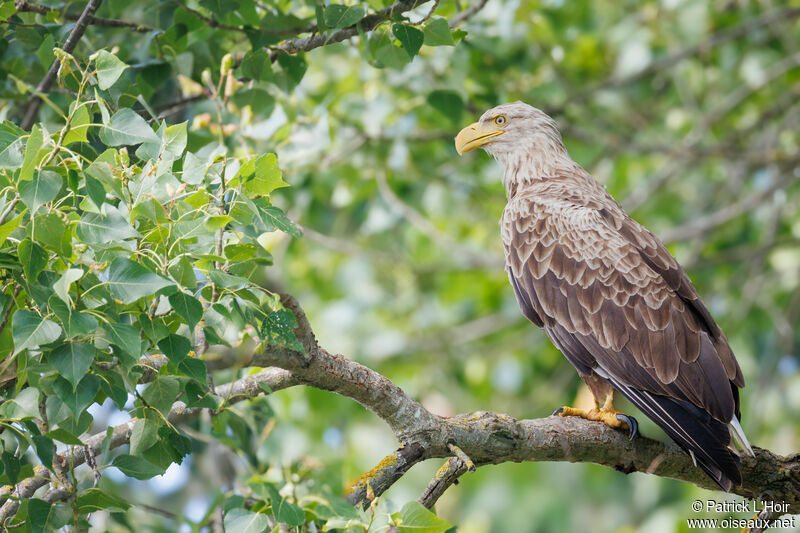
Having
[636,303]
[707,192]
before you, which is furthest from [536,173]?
[707,192]

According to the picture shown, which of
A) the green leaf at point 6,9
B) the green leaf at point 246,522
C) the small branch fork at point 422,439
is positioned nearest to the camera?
the green leaf at point 246,522

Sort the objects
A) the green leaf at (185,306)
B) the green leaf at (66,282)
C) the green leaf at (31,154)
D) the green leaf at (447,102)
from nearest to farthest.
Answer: the green leaf at (66,282) < the green leaf at (31,154) < the green leaf at (185,306) < the green leaf at (447,102)

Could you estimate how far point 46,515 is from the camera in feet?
8.44

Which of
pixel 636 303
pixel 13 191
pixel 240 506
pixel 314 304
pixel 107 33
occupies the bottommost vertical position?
pixel 240 506

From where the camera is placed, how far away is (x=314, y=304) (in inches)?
411

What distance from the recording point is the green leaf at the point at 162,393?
8.58 ft

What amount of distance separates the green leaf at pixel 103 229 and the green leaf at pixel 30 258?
111 millimetres

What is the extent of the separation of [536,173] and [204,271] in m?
3.25

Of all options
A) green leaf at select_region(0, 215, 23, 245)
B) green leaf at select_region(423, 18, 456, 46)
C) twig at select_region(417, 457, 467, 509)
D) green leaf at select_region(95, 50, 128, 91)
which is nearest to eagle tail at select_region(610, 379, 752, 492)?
twig at select_region(417, 457, 467, 509)

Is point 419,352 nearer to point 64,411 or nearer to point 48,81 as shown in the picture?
point 48,81

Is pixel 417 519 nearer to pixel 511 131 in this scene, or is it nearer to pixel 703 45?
pixel 511 131

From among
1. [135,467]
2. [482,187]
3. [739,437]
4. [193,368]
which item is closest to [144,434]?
[135,467]

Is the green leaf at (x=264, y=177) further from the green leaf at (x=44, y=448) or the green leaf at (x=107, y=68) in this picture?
the green leaf at (x=44, y=448)

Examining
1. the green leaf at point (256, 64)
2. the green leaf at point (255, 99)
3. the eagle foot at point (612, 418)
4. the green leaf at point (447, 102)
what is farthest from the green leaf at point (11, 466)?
the green leaf at point (447, 102)
